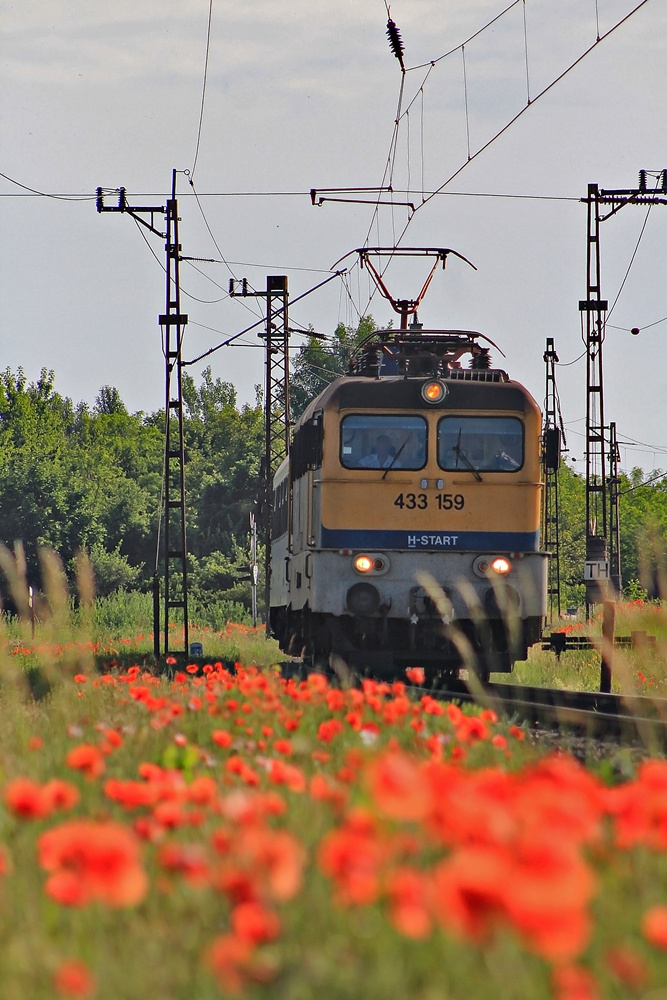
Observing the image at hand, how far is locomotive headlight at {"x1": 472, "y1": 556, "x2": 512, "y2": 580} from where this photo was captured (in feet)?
45.4

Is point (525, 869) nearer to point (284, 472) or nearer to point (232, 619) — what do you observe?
point (284, 472)

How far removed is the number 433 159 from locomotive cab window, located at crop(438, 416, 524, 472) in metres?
0.32

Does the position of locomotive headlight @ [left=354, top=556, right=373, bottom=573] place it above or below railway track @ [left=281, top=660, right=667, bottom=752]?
above

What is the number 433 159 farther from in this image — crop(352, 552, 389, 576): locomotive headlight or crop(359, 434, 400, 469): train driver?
crop(352, 552, 389, 576): locomotive headlight

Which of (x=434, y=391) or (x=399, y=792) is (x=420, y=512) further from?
(x=399, y=792)

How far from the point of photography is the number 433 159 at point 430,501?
1405cm

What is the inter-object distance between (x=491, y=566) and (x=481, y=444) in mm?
1374

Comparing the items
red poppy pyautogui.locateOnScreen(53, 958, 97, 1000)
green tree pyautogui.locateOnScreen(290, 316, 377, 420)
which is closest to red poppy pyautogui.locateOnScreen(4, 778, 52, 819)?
red poppy pyautogui.locateOnScreen(53, 958, 97, 1000)

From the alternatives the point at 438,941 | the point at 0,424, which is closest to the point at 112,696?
the point at 438,941

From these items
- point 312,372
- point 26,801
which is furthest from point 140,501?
point 26,801

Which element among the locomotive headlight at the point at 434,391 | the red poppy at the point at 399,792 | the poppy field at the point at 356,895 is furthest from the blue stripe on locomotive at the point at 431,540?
the red poppy at the point at 399,792

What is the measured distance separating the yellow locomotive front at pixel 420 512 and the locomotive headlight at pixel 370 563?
13mm

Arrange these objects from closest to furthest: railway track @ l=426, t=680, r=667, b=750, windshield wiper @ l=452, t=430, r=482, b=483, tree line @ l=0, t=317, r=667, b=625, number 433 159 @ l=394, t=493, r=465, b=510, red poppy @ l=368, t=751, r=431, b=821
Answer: red poppy @ l=368, t=751, r=431, b=821 → railway track @ l=426, t=680, r=667, b=750 → number 433 159 @ l=394, t=493, r=465, b=510 → windshield wiper @ l=452, t=430, r=482, b=483 → tree line @ l=0, t=317, r=667, b=625

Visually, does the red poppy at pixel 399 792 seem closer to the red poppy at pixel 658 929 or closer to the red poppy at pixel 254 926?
the red poppy at pixel 254 926
